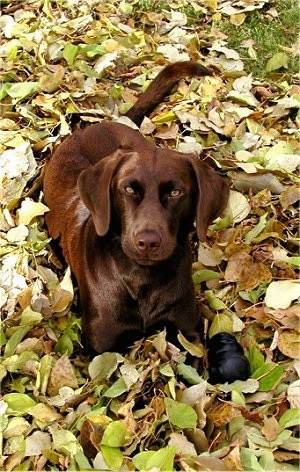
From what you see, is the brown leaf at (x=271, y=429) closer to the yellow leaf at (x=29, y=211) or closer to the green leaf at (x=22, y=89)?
the yellow leaf at (x=29, y=211)

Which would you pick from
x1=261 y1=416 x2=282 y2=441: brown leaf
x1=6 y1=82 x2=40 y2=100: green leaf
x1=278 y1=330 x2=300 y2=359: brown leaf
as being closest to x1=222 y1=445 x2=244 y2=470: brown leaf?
x1=261 y1=416 x2=282 y2=441: brown leaf

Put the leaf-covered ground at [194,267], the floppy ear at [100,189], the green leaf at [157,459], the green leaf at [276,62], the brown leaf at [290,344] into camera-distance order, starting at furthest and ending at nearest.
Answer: the green leaf at [276,62] < the brown leaf at [290,344] < the floppy ear at [100,189] < the leaf-covered ground at [194,267] < the green leaf at [157,459]

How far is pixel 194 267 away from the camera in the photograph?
Answer: 3.89 metres

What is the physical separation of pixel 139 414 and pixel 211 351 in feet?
1.62

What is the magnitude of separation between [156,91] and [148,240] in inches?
72.4

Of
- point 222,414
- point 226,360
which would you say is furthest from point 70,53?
point 222,414

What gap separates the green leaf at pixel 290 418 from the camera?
2988 mm

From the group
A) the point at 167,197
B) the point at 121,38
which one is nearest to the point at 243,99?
the point at 121,38

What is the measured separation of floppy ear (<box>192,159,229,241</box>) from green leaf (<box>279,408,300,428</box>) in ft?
2.43

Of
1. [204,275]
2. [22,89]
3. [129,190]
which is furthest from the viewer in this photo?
[22,89]

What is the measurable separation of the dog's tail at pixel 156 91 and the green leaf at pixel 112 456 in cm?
217

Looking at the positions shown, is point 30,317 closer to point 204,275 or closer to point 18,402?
point 18,402

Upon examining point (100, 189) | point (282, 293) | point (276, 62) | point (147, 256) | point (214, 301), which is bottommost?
point (214, 301)

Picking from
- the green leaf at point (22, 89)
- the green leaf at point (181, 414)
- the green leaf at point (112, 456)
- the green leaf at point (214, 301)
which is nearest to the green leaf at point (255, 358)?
the green leaf at point (214, 301)
